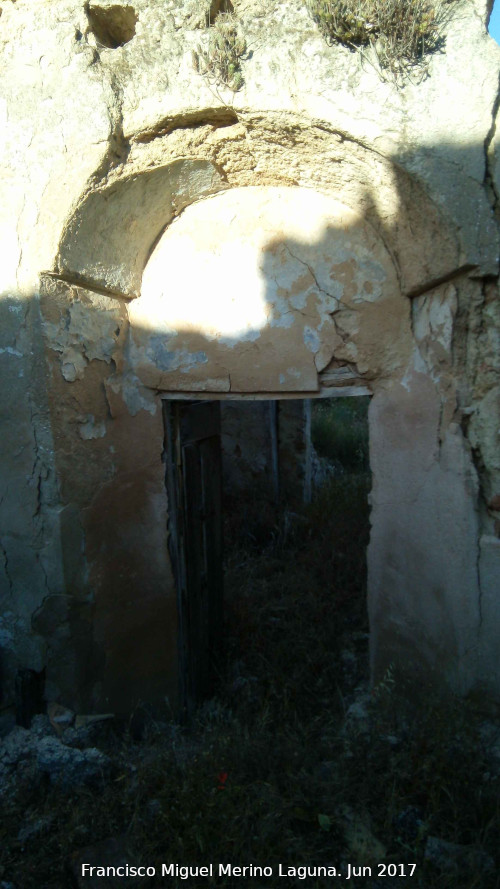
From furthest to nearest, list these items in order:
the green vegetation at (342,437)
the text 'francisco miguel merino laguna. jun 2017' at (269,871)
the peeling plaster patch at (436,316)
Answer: the green vegetation at (342,437) → the peeling plaster patch at (436,316) → the text 'francisco miguel merino laguna. jun 2017' at (269,871)

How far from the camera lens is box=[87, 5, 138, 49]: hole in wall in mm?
2909

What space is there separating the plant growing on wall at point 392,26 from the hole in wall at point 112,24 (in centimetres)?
87

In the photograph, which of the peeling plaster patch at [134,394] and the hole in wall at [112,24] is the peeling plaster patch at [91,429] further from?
the hole in wall at [112,24]

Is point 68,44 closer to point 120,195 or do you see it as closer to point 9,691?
point 120,195

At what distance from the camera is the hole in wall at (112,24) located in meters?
2.91

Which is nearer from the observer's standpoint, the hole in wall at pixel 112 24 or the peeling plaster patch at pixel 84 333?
the hole in wall at pixel 112 24

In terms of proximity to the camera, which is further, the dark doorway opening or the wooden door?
the dark doorway opening

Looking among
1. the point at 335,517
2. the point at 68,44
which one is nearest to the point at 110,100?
the point at 68,44

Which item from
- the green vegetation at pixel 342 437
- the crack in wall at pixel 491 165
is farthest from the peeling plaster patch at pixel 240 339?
the green vegetation at pixel 342 437

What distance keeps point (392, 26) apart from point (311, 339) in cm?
136

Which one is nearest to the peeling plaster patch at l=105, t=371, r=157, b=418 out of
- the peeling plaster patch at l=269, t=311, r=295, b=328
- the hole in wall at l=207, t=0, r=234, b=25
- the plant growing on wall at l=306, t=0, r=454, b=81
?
the peeling plaster patch at l=269, t=311, r=295, b=328

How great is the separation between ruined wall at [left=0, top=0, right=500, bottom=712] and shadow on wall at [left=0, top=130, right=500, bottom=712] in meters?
0.01

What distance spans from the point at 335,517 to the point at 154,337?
3.49 metres

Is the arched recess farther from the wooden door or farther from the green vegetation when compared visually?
the green vegetation
